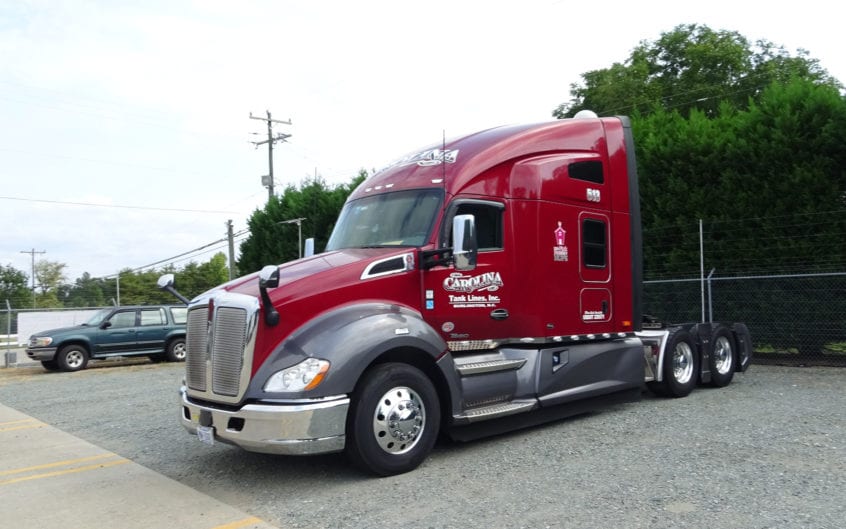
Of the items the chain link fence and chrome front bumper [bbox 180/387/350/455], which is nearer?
chrome front bumper [bbox 180/387/350/455]

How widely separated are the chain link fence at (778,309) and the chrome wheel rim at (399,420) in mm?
8028

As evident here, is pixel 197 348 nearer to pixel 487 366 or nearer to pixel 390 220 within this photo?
pixel 390 220

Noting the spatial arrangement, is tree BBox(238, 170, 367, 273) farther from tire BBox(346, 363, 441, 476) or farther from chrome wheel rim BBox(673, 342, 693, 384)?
tire BBox(346, 363, 441, 476)

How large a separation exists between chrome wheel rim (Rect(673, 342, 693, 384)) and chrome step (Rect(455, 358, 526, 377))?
316 cm

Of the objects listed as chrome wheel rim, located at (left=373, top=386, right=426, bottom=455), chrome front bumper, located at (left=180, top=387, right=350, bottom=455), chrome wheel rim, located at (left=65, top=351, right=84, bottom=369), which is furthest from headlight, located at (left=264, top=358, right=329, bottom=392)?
chrome wheel rim, located at (left=65, top=351, right=84, bottom=369)

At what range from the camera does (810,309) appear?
11469 millimetres

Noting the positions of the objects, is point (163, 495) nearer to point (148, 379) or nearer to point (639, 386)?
point (639, 386)

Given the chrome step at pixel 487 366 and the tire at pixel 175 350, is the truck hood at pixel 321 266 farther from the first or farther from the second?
the tire at pixel 175 350

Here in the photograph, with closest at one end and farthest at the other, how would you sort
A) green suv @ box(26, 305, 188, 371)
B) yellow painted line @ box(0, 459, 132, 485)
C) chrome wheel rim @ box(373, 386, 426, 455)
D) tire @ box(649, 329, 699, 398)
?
chrome wheel rim @ box(373, 386, 426, 455)
yellow painted line @ box(0, 459, 132, 485)
tire @ box(649, 329, 699, 398)
green suv @ box(26, 305, 188, 371)

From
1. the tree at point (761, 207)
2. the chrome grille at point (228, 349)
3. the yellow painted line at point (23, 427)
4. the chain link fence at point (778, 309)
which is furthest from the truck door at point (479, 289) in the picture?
the tree at point (761, 207)

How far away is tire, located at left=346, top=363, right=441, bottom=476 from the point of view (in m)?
5.44

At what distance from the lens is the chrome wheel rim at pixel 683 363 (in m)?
8.91

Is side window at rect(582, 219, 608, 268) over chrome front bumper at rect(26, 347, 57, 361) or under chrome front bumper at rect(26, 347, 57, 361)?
over

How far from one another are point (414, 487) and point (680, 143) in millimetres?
10194
